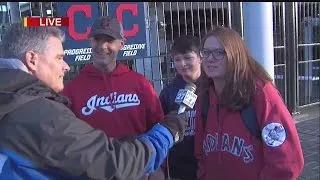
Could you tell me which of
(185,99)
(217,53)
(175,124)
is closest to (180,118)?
(175,124)

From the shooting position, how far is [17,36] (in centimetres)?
211

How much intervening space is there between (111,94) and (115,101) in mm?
64

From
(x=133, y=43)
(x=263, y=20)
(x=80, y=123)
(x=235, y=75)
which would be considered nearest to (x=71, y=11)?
(x=133, y=43)

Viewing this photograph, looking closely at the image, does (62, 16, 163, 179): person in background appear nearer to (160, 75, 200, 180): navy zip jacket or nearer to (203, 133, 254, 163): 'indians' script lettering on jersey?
(160, 75, 200, 180): navy zip jacket

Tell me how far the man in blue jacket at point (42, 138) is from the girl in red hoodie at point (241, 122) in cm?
56

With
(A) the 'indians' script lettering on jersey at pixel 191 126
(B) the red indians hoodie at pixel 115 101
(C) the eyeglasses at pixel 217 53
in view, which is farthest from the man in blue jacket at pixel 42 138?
(A) the 'indians' script lettering on jersey at pixel 191 126

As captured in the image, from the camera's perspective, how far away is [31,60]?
2105mm

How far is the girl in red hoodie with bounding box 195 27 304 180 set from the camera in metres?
2.35

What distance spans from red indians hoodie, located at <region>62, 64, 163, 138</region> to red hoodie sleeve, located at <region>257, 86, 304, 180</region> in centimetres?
91

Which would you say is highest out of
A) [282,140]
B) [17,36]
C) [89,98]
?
[17,36]

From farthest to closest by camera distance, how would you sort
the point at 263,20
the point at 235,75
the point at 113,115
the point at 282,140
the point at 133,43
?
the point at 133,43, the point at 263,20, the point at 113,115, the point at 235,75, the point at 282,140

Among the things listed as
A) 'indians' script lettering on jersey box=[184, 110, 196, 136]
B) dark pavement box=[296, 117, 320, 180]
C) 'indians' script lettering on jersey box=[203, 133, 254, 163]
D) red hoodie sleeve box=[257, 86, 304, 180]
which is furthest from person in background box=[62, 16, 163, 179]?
dark pavement box=[296, 117, 320, 180]

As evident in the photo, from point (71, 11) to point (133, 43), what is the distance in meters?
0.95

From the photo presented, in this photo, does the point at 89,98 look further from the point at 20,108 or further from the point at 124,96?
the point at 20,108
